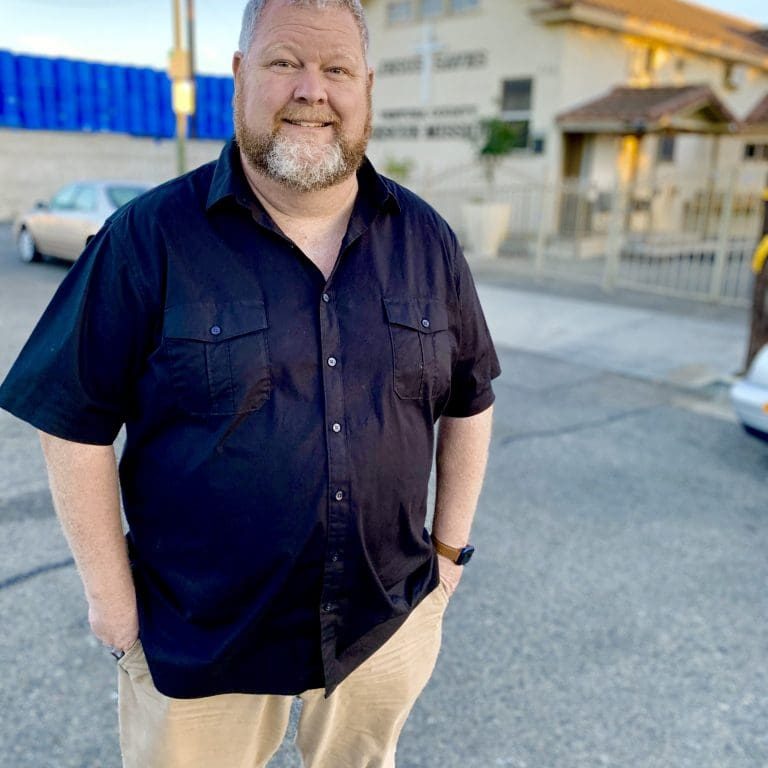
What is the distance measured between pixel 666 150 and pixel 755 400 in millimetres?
15336

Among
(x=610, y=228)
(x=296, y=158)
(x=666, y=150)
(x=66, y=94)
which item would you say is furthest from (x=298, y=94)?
(x=66, y=94)

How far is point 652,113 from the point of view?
14508 mm

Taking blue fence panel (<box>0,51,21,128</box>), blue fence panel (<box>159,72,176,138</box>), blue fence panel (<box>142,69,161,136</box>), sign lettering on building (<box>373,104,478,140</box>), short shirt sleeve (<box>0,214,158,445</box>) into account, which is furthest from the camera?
blue fence panel (<box>159,72,176,138</box>)

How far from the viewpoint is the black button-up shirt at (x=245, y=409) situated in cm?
145

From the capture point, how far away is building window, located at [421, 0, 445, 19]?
1791 centimetres

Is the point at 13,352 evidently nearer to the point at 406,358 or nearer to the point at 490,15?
the point at 406,358

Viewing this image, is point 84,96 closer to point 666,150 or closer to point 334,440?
point 666,150

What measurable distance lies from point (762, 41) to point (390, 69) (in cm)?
1158

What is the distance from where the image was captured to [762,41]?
887 inches

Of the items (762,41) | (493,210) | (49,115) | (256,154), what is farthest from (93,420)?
(762,41)

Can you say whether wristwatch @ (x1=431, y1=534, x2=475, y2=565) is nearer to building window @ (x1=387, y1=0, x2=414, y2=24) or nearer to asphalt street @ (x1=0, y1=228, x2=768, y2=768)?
asphalt street @ (x1=0, y1=228, x2=768, y2=768)

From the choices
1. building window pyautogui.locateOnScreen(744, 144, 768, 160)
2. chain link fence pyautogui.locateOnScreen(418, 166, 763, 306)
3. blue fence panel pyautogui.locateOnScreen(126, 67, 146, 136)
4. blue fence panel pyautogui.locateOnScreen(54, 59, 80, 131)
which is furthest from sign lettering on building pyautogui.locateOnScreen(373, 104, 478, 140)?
blue fence panel pyautogui.locateOnScreen(54, 59, 80, 131)

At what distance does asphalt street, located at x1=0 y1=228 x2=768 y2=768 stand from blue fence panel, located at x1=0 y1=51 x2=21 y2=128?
57.7 feet

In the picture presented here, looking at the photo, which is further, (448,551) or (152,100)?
(152,100)
